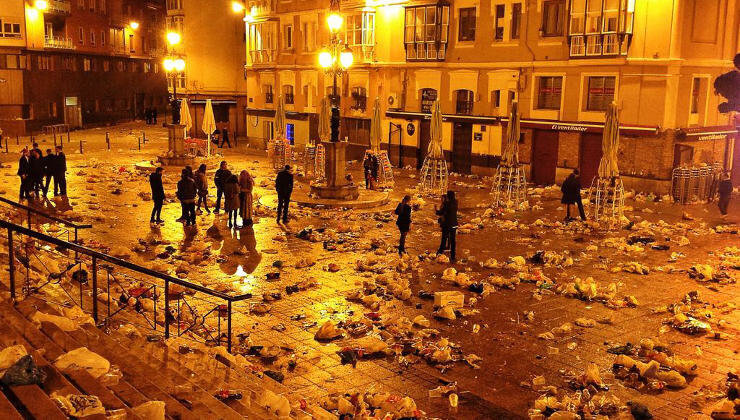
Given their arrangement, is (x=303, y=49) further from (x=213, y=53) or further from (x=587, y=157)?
(x=587, y=157)

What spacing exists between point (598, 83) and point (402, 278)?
1801cm

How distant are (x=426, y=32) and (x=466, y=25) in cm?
228

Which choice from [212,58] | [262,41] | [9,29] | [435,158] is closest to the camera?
[435,158]

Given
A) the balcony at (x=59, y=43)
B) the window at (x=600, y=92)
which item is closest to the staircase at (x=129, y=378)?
the window at (x=600, y=92)

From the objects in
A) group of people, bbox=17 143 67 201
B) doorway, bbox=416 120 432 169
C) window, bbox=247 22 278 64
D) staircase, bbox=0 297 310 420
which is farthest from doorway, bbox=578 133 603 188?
window, bbox=247 22 278 64

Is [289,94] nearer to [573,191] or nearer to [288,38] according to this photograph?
[288,38]

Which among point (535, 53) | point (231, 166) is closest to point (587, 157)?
point (535, 53)

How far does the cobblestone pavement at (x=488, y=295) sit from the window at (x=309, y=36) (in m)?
18.7

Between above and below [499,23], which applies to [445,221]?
below

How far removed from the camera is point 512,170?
23.9 metres

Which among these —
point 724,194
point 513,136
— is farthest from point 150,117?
point 724,194

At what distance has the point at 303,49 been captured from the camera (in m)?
43.8

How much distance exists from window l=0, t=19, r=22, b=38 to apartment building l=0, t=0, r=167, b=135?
1.5 inches

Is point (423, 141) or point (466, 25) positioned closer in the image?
point (466, 25)
